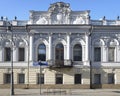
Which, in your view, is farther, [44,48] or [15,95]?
[44,48]

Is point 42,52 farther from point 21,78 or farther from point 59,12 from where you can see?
point 59,12

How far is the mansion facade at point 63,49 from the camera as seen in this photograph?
156 ft

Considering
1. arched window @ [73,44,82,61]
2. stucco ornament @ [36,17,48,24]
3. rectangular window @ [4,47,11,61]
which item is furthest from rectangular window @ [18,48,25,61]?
arched window @ [73,44,82,61]

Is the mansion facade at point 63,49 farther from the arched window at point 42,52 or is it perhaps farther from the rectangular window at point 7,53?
the rectangular window at point 7,53

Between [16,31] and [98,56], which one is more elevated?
[16,31]

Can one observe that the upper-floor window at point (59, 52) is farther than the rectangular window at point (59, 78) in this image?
Yes

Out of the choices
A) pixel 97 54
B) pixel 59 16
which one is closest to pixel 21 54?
pixel 59 16

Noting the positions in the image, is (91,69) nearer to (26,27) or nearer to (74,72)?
(74,72)

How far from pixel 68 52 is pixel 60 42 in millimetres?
1728

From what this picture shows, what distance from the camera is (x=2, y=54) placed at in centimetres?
4828

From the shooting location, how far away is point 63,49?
48.2 metres

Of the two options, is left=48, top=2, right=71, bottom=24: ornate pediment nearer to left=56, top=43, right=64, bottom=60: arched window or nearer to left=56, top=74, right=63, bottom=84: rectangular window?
left=56, top=43, right=64, bottom=60: arched window

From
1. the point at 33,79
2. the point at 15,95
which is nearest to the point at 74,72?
the point at 33,79

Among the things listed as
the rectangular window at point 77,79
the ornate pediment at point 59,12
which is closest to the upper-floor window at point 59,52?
the rectangular window at point 77,79
